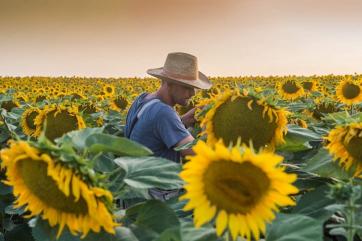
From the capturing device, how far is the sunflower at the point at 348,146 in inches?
91.1

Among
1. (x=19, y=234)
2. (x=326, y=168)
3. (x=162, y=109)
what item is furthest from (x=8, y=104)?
(x=326, y=168)

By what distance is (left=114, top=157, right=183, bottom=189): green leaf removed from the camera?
194 centimetres

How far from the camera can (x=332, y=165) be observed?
240cm

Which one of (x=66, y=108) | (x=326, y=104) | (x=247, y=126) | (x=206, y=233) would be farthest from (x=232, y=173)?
(x=326, y=104)

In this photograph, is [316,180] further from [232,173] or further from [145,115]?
[145,115]

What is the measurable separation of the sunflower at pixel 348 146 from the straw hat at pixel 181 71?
238 cm

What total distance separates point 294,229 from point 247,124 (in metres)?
0.78

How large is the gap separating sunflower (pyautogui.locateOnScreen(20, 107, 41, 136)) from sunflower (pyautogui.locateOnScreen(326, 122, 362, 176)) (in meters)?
3.27

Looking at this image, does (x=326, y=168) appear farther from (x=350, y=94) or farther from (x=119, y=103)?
(x=119, y=103)

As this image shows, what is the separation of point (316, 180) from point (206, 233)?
0.87 meters

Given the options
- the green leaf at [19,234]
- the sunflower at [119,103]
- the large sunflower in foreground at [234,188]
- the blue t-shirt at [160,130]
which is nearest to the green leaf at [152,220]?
the large sunflower in foreground at [234,188]

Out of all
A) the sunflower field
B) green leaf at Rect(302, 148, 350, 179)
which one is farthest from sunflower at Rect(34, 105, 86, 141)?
green leaf at Rect(302, 148, 350, 179)

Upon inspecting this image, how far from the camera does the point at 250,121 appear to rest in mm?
2471

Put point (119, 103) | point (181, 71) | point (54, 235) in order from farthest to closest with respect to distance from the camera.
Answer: point (119, 103), point (181, 71), point (54, 235)
